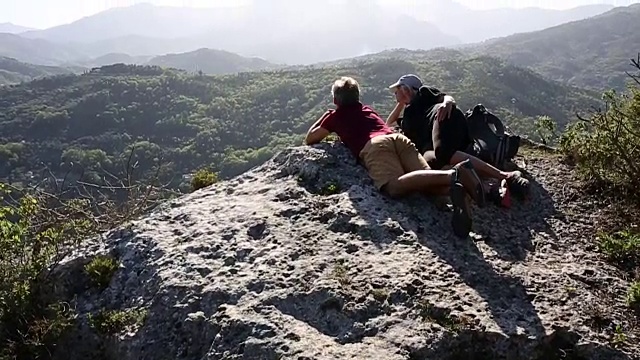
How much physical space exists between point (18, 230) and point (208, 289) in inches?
115

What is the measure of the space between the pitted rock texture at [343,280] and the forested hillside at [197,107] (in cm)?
5759

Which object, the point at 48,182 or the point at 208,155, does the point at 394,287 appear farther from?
the point at 208,155

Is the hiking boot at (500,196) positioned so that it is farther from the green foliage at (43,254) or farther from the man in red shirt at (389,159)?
the green foliage at (43,254)

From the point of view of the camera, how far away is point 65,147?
86375 millimetres

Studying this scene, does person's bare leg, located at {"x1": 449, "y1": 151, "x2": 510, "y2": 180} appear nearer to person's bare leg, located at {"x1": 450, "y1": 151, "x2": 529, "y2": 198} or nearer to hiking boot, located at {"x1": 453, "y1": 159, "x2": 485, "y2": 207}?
person's bare leg, located at {"x1": 450, "y1": 151, "x2": 529, "y2": 198}

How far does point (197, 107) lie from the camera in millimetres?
113625

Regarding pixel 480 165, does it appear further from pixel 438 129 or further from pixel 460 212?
pixel 460 212

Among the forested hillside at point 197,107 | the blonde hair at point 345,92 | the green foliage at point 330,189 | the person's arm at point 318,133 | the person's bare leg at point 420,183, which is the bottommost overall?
the forested hillside at point 197,107

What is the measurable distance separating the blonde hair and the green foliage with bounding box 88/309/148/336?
3787mm

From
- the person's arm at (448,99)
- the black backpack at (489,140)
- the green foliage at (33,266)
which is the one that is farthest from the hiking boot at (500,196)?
the green foliage at (33,266)

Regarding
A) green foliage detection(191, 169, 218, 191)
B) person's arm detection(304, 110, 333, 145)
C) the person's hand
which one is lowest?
green foliage detection(191, 169, 218, 191)

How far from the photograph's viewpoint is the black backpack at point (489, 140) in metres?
8.05

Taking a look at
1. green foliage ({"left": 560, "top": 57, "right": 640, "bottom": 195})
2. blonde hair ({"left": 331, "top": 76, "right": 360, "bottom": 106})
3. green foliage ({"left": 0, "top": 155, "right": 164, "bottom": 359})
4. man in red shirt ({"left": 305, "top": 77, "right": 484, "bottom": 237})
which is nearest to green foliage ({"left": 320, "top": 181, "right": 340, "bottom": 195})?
man in red shirt ({"left": 305, "top": 77, "right": 484, "bottom": 237})

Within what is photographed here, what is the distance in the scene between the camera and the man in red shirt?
627 centimetres
